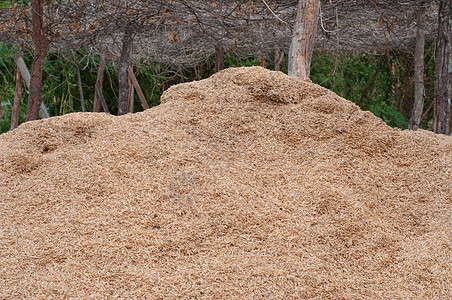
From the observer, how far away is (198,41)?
7523 mm

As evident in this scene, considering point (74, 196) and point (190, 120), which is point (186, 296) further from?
point (190, 120)

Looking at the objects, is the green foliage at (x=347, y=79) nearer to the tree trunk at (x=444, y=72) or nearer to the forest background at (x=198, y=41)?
the forest background at (x=198, y=41)

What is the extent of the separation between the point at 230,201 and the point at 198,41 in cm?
554

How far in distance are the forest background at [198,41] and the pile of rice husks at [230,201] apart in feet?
3.56

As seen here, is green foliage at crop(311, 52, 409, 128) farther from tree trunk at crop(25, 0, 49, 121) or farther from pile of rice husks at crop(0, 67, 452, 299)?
pile of rice husks at crop(0, 67, 452, 299)

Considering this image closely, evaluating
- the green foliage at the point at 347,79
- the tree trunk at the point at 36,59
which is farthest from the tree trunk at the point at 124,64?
the green foliage at the point at 347,79

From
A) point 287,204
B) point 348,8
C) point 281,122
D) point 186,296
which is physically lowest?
point 186,296

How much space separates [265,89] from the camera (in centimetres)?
313

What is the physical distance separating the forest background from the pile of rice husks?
108 centimetres

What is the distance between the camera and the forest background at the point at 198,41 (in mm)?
4988

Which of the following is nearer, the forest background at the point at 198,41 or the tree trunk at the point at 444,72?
the tree trunk at the point at 444,72

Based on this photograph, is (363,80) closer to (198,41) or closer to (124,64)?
(198,41)

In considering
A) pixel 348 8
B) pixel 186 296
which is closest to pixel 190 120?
pixel 186 296

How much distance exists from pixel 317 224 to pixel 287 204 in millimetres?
196
